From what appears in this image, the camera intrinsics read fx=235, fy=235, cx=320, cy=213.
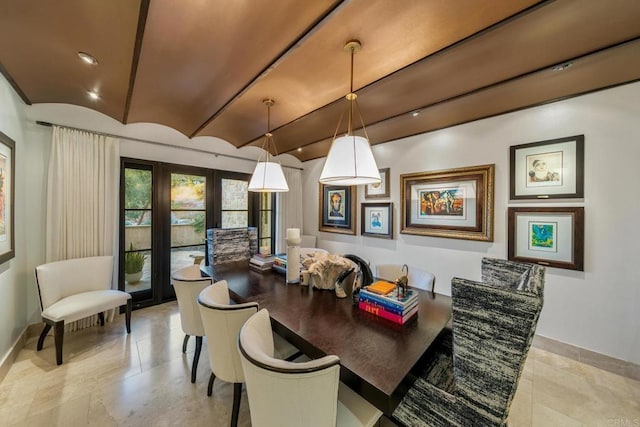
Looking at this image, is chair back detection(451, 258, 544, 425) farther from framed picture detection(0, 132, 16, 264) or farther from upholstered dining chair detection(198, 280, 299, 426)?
framed picture detection(0, 132, 16, 264)

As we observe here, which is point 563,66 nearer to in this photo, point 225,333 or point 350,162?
point 350,162

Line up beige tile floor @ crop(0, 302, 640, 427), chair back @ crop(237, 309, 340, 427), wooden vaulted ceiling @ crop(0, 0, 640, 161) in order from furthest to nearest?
beige tile floor @ crop(0, 302, 640, 427), wooden vaulted ceiling @ crop(0, 0, 640, 161), chair back @ crop(237, 309, 340, 427)

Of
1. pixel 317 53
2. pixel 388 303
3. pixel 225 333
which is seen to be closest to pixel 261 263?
pixel 225 333

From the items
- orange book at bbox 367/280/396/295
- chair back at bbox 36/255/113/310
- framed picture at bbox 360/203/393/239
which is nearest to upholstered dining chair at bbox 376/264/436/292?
orange book at bbox 367/280/396/295

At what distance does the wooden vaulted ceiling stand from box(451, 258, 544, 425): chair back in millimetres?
1462

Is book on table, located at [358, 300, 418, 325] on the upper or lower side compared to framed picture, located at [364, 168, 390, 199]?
lower

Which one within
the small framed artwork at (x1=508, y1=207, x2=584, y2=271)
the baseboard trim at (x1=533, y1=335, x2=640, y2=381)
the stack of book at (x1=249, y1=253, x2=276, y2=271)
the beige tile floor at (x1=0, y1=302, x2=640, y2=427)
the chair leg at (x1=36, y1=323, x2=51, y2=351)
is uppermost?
the small framed artwork at (x1=508, y1=207, x2=584, y2=271)

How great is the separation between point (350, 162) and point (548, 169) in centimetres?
218

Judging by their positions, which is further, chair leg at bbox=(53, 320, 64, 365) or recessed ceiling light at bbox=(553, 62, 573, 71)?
chair leg at bbox=(53, 320, 64, 365)

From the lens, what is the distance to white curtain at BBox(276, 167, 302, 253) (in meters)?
4.65

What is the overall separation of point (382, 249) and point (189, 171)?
321cm

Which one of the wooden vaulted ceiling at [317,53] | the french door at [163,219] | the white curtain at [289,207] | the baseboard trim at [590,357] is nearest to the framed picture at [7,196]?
the wooden vaulted ceiling at [317,53]

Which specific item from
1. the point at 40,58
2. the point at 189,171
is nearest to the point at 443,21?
the point at 40,58

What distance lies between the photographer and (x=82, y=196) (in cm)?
272
